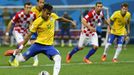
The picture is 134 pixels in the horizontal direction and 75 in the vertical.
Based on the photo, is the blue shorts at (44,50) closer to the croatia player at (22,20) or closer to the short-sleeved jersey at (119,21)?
the croatia player at (22,20)

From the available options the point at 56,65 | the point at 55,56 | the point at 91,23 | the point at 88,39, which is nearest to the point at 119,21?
the point at 88,39

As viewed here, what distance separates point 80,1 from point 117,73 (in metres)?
19.9

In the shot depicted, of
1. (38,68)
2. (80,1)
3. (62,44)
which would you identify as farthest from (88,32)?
(80,1)

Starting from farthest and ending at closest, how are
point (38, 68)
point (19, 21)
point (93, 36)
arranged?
point (93, 36), point (19, 21), point (38, 68)

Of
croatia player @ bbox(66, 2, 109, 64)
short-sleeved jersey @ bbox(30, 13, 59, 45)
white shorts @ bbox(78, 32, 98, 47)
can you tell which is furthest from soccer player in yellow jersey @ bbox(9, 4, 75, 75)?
white shorts @ bbox(78, 32, 98, 47)

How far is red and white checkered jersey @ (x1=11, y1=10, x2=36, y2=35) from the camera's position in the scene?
60.5 ft

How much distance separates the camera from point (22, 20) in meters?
18.6

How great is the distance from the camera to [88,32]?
20.2 m

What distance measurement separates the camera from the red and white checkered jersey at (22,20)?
18.4 metres

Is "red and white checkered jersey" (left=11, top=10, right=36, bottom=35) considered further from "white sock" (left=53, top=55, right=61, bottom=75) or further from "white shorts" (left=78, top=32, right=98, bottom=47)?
"white sock" (left=53, top=55, right=61, bottom=75)

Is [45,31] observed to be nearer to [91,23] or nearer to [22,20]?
[22,20]

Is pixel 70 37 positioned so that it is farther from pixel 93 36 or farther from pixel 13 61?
pixel 13 61

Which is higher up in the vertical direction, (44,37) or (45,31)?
(45,31)

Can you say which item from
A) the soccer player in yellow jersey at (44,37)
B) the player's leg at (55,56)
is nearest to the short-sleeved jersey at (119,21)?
the soccer player in yellow jersey at (44,37)
